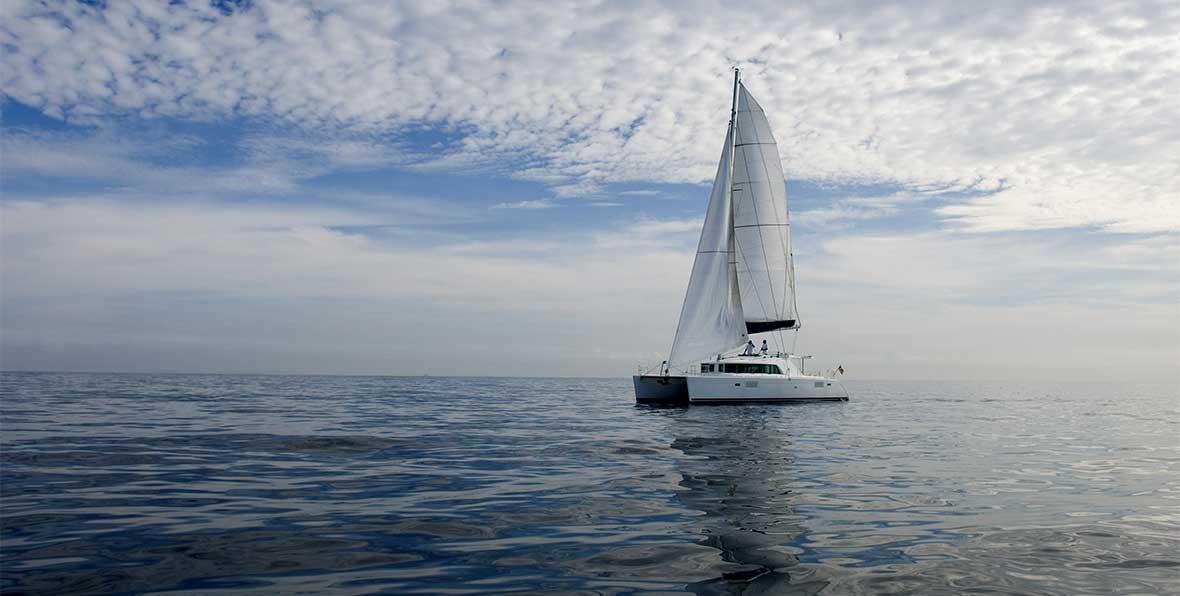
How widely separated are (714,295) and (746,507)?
120ft

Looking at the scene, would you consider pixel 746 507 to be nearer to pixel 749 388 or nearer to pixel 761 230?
pixel 749 388

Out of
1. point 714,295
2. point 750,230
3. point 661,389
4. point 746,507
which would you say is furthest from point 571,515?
point 750,230

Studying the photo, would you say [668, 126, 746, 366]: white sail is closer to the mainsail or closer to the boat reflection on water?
the mainsail

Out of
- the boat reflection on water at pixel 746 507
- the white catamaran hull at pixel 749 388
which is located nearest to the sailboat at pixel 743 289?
the white catamaran hull at pixel 749 388

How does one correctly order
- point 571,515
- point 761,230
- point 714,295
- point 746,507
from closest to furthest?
point 571,515, point 746,507, point 714,295, point 761,230

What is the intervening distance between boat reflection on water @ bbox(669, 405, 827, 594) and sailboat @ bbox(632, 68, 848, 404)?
20937 millimetres

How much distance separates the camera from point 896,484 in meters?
14.7

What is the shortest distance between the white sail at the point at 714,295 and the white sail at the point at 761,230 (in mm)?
806

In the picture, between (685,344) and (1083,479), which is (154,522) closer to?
(1083,479)

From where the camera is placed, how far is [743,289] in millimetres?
50438

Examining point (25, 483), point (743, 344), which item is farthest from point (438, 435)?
point (743, 344)

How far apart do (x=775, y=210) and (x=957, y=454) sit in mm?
32165

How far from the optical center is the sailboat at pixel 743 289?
150 ft

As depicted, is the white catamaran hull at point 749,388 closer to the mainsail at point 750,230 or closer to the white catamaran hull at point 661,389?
the white catamaran hull at point 661,389
